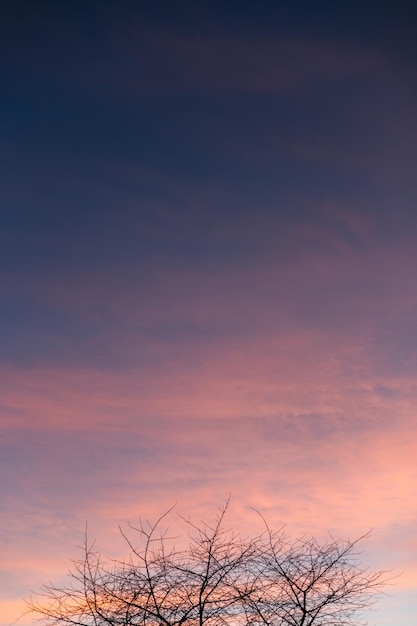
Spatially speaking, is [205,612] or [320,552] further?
[320,552]

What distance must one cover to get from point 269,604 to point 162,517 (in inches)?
134

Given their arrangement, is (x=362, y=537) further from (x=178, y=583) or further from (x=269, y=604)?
(x=178, y=583)

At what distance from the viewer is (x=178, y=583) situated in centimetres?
2027

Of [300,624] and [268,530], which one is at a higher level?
[268,530]

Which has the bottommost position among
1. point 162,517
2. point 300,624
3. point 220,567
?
point 300,624

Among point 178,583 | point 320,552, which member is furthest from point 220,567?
point 320,552

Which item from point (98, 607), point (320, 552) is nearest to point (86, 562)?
point (98, 607)

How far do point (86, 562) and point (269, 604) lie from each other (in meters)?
4.72

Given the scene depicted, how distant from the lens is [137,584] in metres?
20.3

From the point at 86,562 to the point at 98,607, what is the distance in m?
1.23

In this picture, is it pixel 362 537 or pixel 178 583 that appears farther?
pixel 362 537

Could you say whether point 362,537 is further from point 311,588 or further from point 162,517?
point 162,517

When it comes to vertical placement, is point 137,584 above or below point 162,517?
below

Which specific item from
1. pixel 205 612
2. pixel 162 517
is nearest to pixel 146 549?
pixel 162 517
